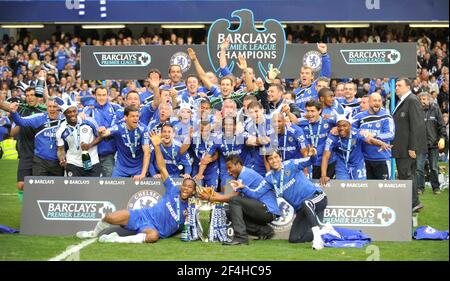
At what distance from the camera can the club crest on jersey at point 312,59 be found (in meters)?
14.0

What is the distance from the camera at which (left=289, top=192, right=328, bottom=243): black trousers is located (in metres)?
11.3

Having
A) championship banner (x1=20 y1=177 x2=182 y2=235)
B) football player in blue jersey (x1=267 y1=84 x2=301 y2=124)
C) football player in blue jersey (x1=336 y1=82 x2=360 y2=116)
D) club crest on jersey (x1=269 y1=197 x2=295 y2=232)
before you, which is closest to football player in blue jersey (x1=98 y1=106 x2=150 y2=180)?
championship banner (x1=20 y1=177 x2=182 y2=235)

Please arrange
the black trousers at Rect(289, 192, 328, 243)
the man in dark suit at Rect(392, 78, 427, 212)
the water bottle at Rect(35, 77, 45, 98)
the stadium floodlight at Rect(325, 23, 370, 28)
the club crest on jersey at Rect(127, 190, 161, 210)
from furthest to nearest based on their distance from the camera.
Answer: the stadium floodlight at Rect(325, 23, 370, 28)
the water bottle at Rect(35, 77, 45, 98)
the man in dark suit at Rect(392, 78, 427, 212)
the club crest on jersey at Rect(127, 190, 161, 210)
the black trousers at Rect(289, 192, 328, 243)

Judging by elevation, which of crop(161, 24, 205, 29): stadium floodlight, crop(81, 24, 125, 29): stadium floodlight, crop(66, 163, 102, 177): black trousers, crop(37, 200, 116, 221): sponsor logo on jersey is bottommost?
crop(37, 200, 116, 221): sponsor logo on jersey

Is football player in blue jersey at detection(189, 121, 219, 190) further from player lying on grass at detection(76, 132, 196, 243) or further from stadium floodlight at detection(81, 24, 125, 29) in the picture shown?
stadium floodlight at detection(81, 24, 125, 29)

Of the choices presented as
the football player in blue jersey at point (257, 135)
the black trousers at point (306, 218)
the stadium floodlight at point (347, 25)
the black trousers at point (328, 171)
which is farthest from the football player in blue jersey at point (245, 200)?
the stadium floodlight at point (347, 25)

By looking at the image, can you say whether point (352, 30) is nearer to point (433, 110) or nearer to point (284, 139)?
point (433, 110)

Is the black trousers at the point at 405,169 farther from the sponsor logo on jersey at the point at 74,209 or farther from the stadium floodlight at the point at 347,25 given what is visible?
the stadium floodlight at the point at 347,25

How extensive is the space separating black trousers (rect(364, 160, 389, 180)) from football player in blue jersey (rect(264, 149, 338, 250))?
1.68 m

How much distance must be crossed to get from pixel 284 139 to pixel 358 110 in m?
2.03

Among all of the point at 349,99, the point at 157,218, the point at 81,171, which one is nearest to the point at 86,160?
the point at 81,171

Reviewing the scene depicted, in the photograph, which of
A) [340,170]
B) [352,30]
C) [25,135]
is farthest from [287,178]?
[352,30]

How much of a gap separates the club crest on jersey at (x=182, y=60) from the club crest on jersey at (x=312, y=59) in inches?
72.3

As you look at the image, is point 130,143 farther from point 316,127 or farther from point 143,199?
point 316,127
